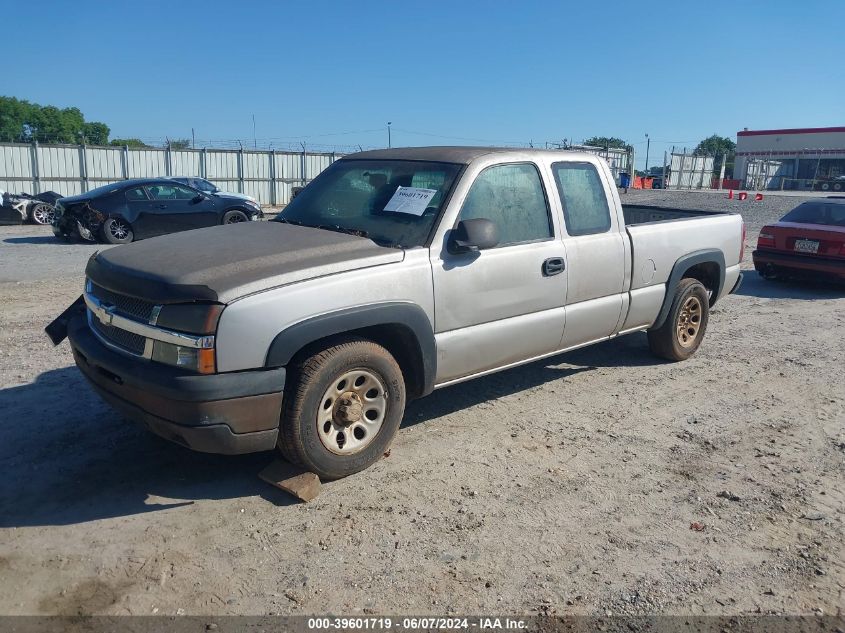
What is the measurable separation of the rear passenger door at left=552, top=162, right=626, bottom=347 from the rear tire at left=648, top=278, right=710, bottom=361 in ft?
3.21

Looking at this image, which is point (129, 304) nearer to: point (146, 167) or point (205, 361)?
point (205, 361)

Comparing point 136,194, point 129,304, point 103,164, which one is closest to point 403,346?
point 129,304

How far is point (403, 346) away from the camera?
176 inches

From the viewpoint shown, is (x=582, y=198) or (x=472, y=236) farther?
(x=582, y=198)

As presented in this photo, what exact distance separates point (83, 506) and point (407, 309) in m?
2.10

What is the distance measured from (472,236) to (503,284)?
22.1 inches

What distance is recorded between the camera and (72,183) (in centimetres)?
2589

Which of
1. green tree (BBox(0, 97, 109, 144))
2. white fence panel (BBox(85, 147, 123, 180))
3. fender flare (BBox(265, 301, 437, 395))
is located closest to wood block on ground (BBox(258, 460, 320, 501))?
fender flare (BBox(265, 301, 437, 395))

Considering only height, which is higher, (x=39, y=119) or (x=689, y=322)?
(x=39, y=119)

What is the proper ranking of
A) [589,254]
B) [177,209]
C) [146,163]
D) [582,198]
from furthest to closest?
[146,163] → [177,209] → [582,198] → [589,254]

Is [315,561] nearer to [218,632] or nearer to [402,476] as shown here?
[218,632]

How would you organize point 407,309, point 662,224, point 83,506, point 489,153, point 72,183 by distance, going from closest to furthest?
1. point 83,506
2. point 407,309
3. point 489,153
4. point 662,224
5. point 72,183

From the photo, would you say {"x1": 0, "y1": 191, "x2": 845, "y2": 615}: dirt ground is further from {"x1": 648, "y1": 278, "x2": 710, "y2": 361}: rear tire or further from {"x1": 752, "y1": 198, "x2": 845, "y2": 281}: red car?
{"x1": 752, "y1": 198, "x2": 845, "y2": 281}: red car

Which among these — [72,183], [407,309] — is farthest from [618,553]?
[72,183]
